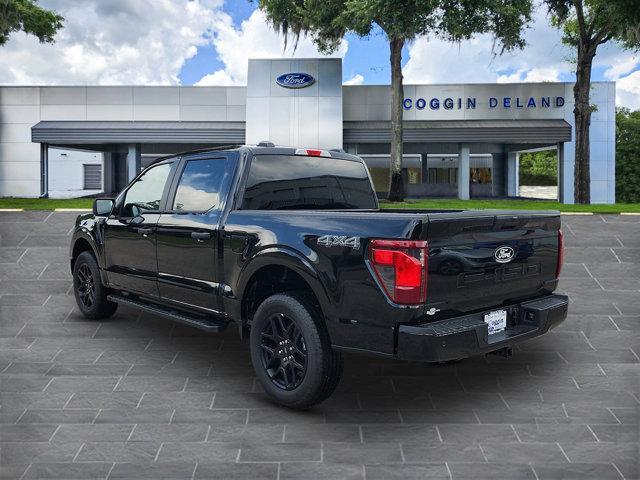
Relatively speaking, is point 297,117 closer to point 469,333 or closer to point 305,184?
point 305,184

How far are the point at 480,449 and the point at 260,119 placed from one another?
27.6m

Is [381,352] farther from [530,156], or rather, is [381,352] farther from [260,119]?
[530,156]

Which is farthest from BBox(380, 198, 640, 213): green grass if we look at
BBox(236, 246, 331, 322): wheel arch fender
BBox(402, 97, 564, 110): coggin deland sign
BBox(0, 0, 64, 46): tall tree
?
BBox(0, 0, 64, 46): tall tree

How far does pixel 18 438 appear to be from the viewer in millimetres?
4238

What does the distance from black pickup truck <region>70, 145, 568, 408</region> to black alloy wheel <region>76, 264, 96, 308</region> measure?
102 cm

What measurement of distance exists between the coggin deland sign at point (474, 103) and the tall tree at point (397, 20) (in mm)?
7201

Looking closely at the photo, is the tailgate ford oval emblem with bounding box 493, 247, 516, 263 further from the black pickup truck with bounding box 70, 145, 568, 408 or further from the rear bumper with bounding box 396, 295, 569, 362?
the rear bumper with bounding box 396, 295, 569, 362

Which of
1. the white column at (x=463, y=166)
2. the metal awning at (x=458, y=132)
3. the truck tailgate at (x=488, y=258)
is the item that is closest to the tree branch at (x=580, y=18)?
the metal awning at (x=458, y=132)

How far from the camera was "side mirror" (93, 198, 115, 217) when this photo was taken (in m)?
7.03

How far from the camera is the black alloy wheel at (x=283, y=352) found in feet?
15.4

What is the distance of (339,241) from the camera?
437 cm

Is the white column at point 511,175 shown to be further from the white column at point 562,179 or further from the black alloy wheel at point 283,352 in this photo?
the black alloy wheel at point 283,352

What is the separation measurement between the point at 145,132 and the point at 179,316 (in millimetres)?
29141

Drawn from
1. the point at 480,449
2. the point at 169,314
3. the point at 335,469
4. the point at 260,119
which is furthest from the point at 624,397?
the point at 260,119
